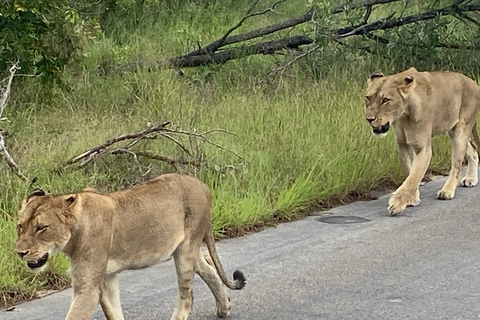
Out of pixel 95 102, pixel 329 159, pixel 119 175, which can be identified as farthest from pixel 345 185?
pixel 95 102

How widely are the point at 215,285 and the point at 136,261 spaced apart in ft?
2.06

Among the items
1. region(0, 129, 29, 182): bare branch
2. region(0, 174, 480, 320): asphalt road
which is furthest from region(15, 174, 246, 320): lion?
region(0, 129, 29, 182): bare branch

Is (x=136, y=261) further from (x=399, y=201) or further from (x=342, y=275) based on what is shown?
(x=399, y=201)

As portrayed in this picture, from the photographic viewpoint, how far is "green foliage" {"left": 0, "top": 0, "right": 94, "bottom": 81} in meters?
8.21

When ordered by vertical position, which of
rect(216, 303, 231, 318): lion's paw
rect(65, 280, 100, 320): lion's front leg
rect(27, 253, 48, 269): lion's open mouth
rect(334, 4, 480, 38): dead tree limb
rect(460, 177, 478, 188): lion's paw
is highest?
rect(27, 253, 48, 269): lion's open mouth

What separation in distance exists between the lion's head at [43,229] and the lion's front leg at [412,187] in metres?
3.79

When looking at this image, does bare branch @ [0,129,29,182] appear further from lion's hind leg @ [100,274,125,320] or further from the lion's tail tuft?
lion's hind leg @ [100,274,125,320]

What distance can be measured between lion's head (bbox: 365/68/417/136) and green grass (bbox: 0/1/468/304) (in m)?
0.69

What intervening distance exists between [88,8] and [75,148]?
3718mm

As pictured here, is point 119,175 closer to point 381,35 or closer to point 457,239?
point 457,239

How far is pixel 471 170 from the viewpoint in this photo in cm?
863

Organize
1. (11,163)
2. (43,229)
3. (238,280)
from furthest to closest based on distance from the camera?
Answer: (11,163), (238,280), (43,229)

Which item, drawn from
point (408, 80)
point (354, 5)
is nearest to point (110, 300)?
point (408, 80)

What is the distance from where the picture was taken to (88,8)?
37.0 ft
